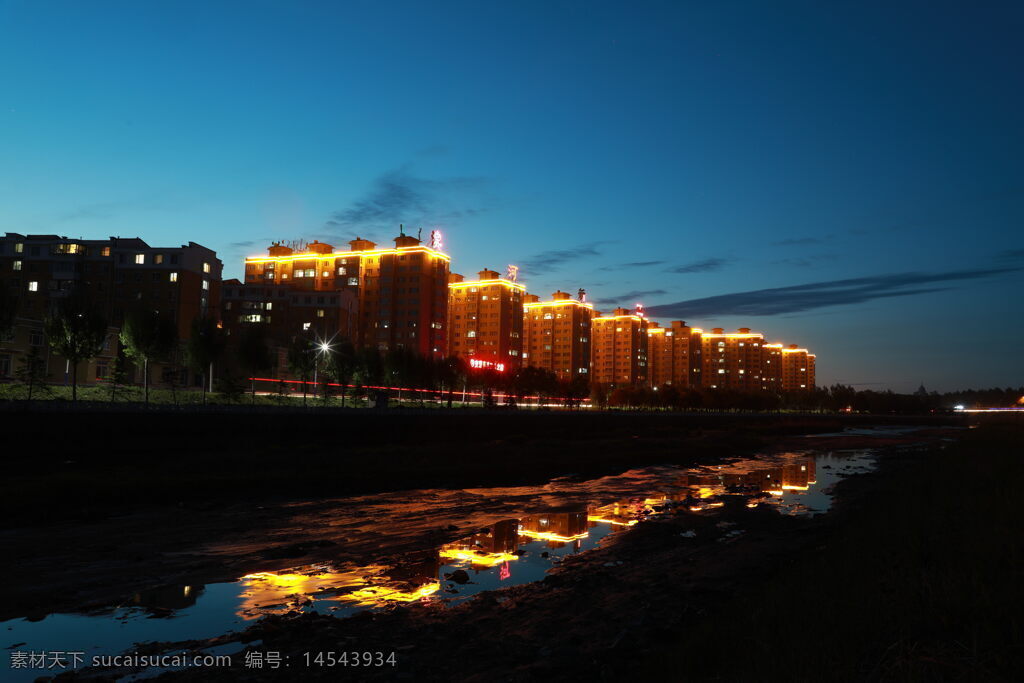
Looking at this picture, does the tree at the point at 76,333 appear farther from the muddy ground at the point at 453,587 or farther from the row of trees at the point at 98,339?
the muddy ground at the point at 453,587

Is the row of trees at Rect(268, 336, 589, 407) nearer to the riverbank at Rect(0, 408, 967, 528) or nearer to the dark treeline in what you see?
the dark treeline

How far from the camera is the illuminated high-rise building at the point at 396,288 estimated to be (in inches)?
6599

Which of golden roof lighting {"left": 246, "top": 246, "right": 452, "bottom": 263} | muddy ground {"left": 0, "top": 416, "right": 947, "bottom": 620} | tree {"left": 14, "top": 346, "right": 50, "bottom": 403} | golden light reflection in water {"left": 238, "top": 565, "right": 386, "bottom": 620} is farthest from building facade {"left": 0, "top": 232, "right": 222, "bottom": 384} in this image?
golden light reflection in water {"left": 238, "top": 565, "right": 386, "bottom": 620}

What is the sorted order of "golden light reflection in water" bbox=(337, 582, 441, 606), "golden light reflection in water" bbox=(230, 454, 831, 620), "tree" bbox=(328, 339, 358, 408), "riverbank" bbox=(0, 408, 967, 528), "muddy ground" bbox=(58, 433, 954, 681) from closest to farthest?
"muddy ground" bbox=(58, 433, 954, 681) < "golden light reflection in water" bbox=(337, 582, 441, 606) < "golden light reflection in water" bbox=(230, 454, 831, 620) < "riverbank" bbox=(0, 408, 967, 528) < "tree" bbox=(328, 339, 358, 408)

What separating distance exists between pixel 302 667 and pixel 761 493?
31.7 meters

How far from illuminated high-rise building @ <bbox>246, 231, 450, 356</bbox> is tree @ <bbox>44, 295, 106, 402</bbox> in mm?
97545

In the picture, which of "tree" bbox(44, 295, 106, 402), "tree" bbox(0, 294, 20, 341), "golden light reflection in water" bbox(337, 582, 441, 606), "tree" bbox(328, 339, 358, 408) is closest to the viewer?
"golden light reflection in water" bbox(337, 582, 441, 606)

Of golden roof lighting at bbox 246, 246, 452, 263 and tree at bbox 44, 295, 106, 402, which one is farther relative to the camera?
golden roof lighting at bbox 246, 246, 452, 263

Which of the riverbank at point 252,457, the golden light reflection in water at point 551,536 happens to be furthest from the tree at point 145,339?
the golden light reflection in water at point 551,536

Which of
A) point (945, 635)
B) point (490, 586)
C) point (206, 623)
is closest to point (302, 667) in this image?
point (206, 623)

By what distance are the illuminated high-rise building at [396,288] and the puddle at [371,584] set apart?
136851 mm

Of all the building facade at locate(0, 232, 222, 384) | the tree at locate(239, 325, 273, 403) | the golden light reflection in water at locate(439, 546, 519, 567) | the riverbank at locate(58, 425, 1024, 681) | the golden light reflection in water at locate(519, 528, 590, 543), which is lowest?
the golden light reflection in water at locate(519, 528, 590, 543)

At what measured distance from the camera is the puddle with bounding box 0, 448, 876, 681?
12625 mm

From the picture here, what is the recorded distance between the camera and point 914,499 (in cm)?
2359
